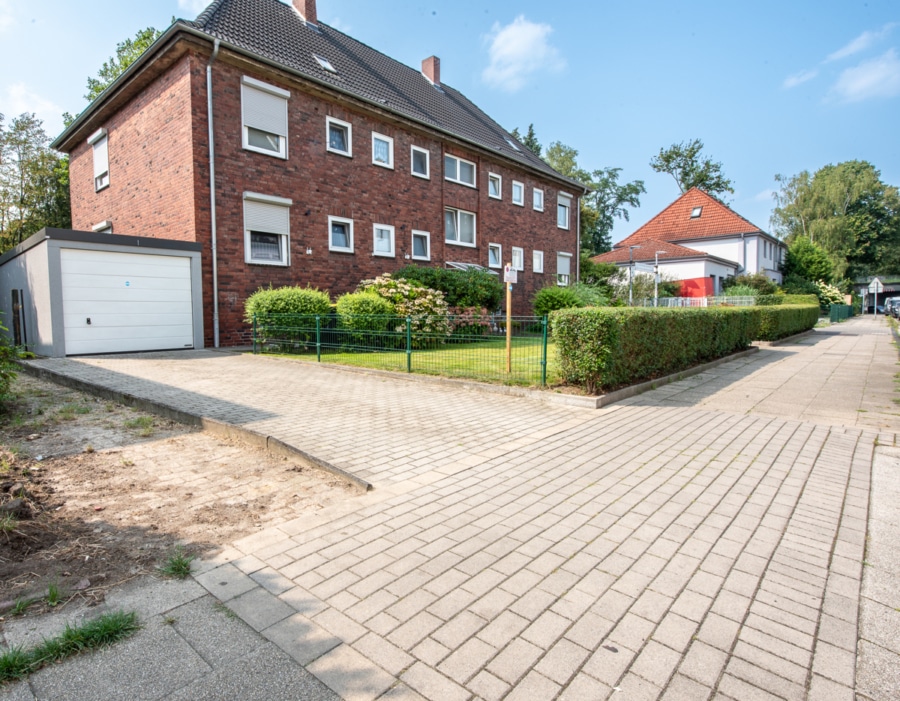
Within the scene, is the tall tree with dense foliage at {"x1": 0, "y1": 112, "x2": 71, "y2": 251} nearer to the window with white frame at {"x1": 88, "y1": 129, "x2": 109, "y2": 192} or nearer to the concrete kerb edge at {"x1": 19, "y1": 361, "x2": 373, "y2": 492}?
the window with white frame at {"x1": 88, "y1": 129, "x2": 109, "y2": 192}

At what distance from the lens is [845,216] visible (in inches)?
2263

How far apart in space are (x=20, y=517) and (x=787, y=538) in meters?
4.88

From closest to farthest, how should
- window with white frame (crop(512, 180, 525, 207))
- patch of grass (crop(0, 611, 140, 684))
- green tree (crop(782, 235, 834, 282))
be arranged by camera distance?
patch of grass (crop(0, 611, 140, 684)) → window with white frame (crop(512, 180, 525, 207)) → green tree (crop(782, 235, 834, 282))

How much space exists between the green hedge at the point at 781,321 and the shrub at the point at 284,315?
14353 mm

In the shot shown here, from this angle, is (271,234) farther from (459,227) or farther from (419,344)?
(459,227)

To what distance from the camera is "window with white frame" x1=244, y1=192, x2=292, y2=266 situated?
14883mm

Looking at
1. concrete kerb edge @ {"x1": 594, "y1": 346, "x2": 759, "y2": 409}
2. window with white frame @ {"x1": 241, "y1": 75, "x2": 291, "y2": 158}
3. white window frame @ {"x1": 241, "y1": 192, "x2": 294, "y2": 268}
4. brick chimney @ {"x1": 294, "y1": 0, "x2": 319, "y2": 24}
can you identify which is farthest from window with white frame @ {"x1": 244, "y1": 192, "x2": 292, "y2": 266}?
concrete kerb edge @ {"x1": 594, "y1": 346, "x2": 759, "y2": 409}

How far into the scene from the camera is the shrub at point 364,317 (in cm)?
1194

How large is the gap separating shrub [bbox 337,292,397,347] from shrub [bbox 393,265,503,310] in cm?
310

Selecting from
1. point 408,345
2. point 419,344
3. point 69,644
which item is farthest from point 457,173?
point 69,644

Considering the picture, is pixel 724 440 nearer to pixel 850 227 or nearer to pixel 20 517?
pixel 20 517

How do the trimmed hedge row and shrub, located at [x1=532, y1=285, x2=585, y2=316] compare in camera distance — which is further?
shrub, located at [x1=532, y1=285, x2=585, y2=316]

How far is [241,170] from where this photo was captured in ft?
48.1

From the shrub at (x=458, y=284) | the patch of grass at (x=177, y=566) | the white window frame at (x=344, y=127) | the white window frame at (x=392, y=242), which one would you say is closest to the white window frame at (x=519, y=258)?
the shrub at (x=458, y=284)
